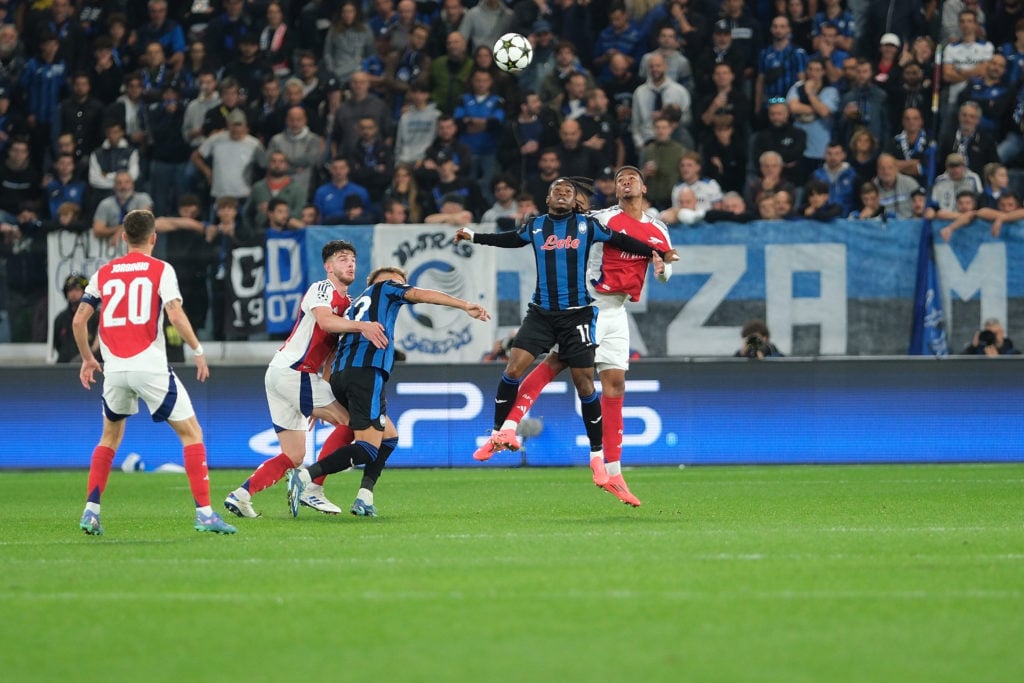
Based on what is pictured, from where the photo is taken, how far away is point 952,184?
1825 cm

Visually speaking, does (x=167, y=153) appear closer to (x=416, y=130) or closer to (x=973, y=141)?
(x=416, y=130)

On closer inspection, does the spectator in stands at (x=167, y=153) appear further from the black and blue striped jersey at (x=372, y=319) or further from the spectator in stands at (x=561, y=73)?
the black and blue striped jersey at (x=372, y=319)

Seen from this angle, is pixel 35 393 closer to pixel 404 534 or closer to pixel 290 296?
pixel 290 296

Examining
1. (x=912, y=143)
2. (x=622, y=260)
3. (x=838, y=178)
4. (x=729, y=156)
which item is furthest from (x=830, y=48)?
(x=622, y=260)

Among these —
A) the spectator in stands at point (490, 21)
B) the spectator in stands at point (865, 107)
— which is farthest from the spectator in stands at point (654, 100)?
the spectator in stands at point (490, 21)

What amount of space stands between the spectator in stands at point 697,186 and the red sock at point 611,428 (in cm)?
691

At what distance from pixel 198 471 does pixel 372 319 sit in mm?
1993

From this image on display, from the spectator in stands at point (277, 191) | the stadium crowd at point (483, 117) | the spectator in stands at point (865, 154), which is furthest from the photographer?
the spectator in stands at point (277, 191)

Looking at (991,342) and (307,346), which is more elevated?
(307,346)

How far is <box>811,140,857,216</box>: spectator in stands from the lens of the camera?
61.5 ft

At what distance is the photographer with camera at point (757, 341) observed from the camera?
17.7 metres

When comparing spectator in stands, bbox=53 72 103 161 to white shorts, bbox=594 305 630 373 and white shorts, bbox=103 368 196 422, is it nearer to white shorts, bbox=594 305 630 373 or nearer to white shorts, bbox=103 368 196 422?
white shorts, bbox=594 305 630 373

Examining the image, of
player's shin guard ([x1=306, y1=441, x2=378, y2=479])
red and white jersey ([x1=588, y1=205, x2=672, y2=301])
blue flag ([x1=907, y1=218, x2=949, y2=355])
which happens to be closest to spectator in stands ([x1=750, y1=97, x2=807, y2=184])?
blue flag ([x1=907, y1=218, x2=949, y2=355])

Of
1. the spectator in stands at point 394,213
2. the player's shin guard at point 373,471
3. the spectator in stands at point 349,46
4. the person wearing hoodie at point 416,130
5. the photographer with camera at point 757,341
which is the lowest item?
the player's shin guard at point 373,471
